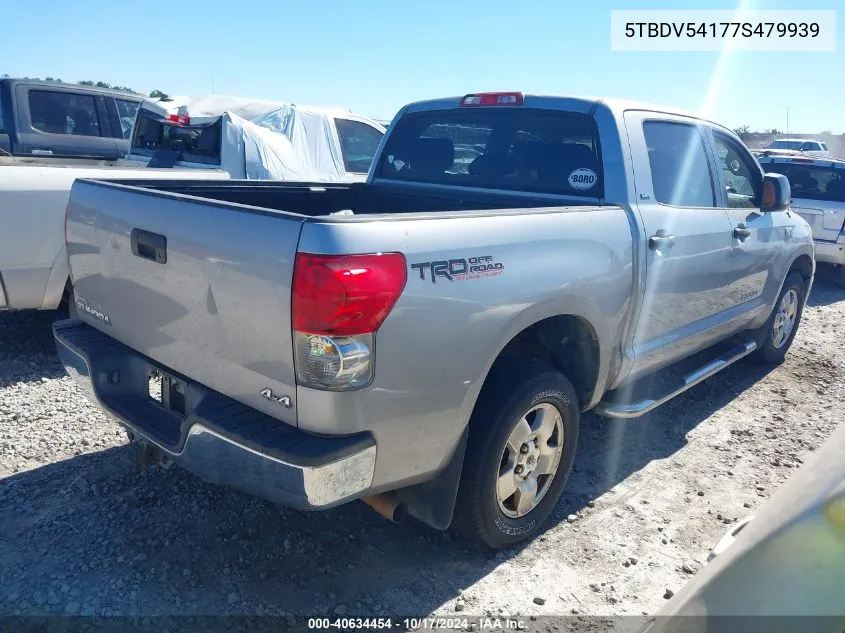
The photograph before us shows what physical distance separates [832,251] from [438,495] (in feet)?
28.1

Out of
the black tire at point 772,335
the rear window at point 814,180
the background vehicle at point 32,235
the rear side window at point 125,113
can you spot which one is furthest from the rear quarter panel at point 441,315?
the rear side window at point 125,113

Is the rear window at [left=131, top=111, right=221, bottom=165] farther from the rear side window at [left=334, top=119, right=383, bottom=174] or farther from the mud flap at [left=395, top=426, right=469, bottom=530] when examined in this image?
the mud flap at [left=395, top=426, right=469, bottom=530]

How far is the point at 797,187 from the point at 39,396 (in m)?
9.74

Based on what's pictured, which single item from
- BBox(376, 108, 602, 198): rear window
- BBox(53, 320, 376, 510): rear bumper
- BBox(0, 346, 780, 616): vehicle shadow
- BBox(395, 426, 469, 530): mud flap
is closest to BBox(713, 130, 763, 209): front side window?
BBox(376, 108, 602, 198): rear window

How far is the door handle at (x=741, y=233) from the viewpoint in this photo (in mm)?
4449

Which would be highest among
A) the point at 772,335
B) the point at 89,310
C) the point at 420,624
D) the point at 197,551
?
the point at 89,310

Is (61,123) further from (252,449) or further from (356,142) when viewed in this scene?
(252,449)

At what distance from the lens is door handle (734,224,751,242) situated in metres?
4.45

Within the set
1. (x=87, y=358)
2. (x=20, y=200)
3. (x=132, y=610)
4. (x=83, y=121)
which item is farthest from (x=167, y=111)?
(x=132, y=610)

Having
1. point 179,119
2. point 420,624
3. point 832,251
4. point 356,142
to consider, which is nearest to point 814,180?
point 832,251

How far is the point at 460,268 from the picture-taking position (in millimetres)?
2506

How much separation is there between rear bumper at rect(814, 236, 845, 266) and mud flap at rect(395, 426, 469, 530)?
846 centimetres

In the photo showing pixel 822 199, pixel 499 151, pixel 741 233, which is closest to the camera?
pixel 499 151

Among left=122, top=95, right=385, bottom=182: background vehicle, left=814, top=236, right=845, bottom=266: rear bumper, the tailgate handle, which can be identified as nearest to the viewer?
the tailgate handle
